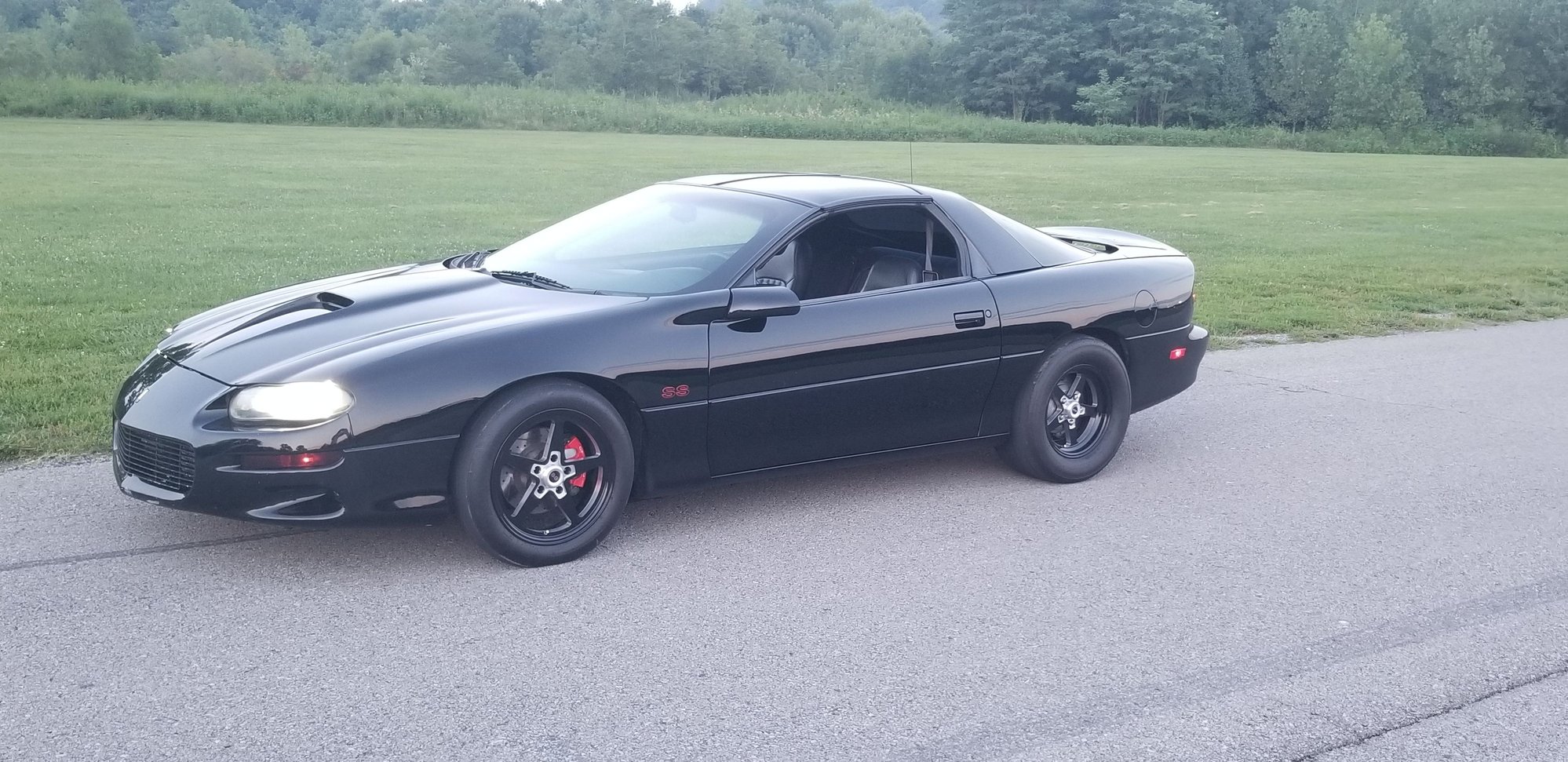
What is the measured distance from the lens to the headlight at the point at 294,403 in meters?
4.10

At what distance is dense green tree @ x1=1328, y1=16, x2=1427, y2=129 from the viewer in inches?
2645

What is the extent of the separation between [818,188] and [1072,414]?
57.9 inches

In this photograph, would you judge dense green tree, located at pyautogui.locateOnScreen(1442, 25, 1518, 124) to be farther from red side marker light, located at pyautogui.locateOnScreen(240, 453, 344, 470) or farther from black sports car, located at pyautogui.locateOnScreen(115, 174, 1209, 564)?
red side marker light, located at pyautogui.locateOnScreen(240, 453, 344, 470)

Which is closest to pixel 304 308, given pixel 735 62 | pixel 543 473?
pixel 543 473

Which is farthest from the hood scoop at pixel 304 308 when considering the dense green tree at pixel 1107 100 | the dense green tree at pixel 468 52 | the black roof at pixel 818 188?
the dense green tree at pixel 468 52

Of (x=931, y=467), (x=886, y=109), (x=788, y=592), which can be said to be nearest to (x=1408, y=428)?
(x=931, y=467)

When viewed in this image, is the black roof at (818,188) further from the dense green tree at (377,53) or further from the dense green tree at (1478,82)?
the dense green tree at (377,53)

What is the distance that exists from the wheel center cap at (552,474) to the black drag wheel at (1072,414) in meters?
2.02

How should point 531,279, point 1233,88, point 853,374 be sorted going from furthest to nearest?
point 1233,88 < point 531,279 < point 853,374

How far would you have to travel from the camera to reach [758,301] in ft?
15.5

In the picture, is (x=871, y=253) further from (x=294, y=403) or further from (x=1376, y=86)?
(x=1376, y=86)

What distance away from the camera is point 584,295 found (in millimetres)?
4879

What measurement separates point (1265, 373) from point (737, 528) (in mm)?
4528

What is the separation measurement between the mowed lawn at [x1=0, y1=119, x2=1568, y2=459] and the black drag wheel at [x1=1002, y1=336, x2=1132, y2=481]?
154 inches
